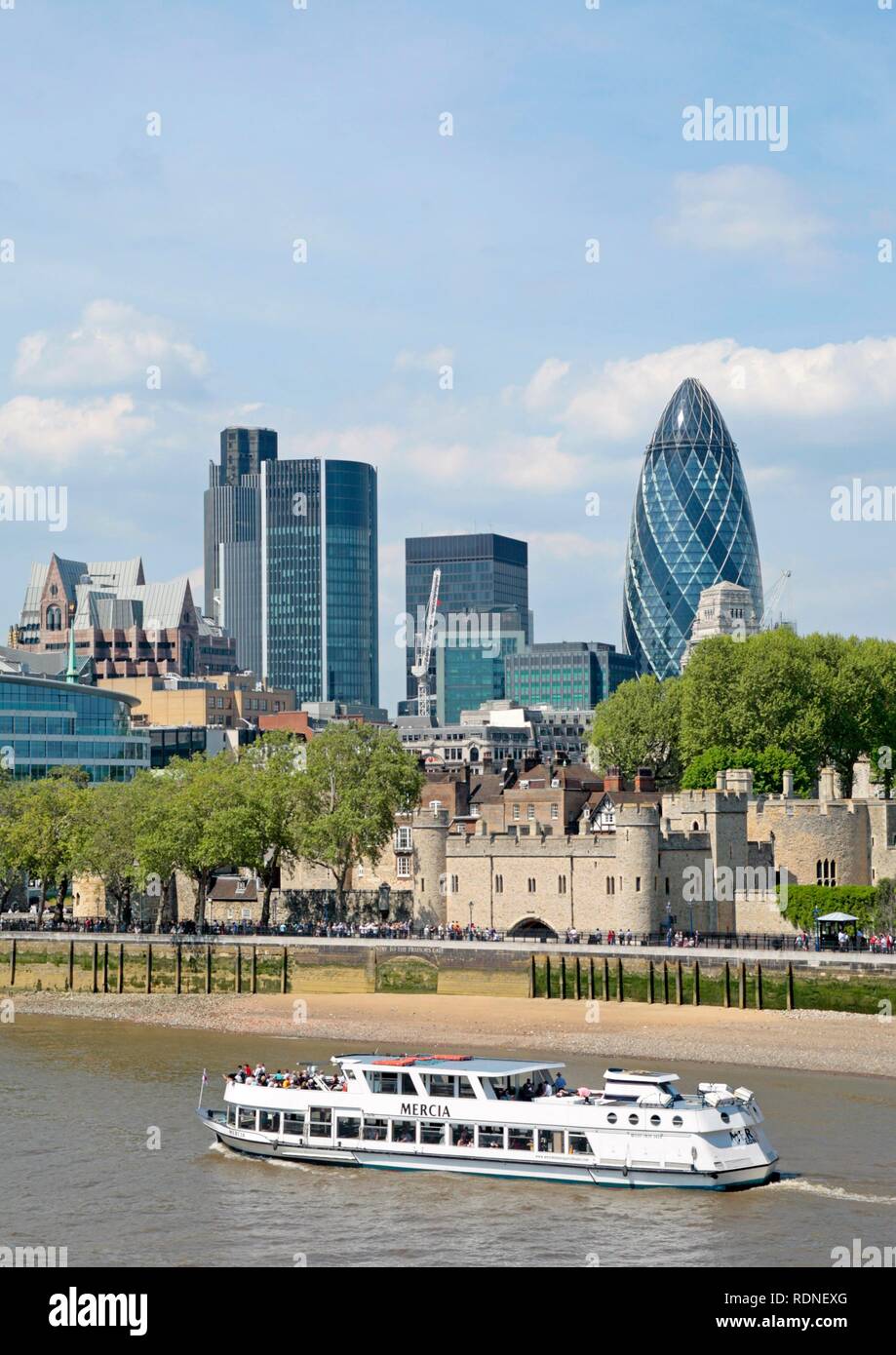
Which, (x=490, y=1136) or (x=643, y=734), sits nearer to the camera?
(x=490, y=1136)

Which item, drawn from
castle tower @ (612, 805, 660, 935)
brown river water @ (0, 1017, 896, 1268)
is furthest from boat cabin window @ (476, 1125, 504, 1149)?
castle tower @ (612, 805, 660, 935)

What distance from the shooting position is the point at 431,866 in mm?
107375

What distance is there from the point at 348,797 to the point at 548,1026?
28588 mm

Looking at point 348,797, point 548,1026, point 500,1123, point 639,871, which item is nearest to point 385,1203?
point 500,1123

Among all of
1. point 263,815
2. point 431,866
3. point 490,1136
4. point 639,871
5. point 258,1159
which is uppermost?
point 263,815

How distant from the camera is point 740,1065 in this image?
241ft

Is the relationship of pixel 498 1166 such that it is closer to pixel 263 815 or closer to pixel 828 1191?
pixel 828 1191

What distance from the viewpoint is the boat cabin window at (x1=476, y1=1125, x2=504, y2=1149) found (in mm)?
56062

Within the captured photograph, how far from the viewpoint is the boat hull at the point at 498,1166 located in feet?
174

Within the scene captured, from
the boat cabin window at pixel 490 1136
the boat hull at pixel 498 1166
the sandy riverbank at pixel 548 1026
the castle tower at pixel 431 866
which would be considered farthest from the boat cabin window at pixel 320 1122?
the castle tower at pixel 431 866

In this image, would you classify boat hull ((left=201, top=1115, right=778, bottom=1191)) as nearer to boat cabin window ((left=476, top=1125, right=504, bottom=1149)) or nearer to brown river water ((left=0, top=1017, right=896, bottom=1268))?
brown river water ((left=0, top=1017, right=896, bottom=1268))

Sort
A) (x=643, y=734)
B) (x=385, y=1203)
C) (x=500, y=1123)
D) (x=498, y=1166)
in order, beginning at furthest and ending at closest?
(x=643, y=734) → (x=500, y=1123) → (x=498, y=1166) → (x=385, y=1203)

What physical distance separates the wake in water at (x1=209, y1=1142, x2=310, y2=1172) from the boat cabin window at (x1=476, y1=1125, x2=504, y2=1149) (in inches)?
215

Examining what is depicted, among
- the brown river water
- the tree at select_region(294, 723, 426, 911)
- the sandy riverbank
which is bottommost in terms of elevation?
the brown river water
